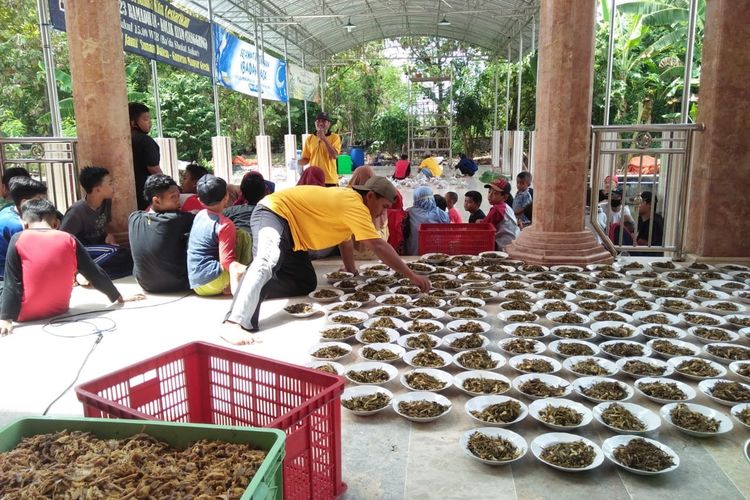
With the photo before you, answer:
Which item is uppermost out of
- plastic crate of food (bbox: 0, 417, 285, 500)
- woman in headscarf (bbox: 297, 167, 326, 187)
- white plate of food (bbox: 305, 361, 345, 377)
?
woman in headscarf (bbox: 297, 167, 326, 187)

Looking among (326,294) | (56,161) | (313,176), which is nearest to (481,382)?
(326,294)

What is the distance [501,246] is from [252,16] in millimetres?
11259

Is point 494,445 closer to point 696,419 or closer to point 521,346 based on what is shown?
point 696,419

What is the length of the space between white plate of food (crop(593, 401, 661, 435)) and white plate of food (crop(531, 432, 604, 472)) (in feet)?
0.73

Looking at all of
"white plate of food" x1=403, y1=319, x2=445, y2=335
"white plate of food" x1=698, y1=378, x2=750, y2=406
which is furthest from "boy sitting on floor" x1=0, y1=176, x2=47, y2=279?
"white plate of food" x1=698, y1=378, x2=750, y2=406

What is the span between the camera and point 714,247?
6031mm

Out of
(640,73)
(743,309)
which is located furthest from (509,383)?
(640,73)

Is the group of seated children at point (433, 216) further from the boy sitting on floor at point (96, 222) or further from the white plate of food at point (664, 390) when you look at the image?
the white plate of food at point (664, 390)

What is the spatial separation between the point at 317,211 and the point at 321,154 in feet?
15.7

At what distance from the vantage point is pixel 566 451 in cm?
239

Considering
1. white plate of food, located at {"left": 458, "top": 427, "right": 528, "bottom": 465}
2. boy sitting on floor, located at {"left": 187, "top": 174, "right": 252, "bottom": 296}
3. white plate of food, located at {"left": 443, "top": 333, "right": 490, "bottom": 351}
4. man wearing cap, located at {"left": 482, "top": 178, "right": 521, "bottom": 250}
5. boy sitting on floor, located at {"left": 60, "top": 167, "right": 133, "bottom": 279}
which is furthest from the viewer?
man wearing cap, located at {"left": 482, "top": 178, "right": 521, "bottom": 250}

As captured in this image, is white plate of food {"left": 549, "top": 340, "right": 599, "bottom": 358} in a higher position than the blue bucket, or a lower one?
lower

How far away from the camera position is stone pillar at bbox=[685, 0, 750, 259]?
18.7 feet

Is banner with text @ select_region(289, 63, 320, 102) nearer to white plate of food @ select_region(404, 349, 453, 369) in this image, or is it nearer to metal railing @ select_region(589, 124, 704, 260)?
metal railing @ select_region(589, 124, 704, 260)
